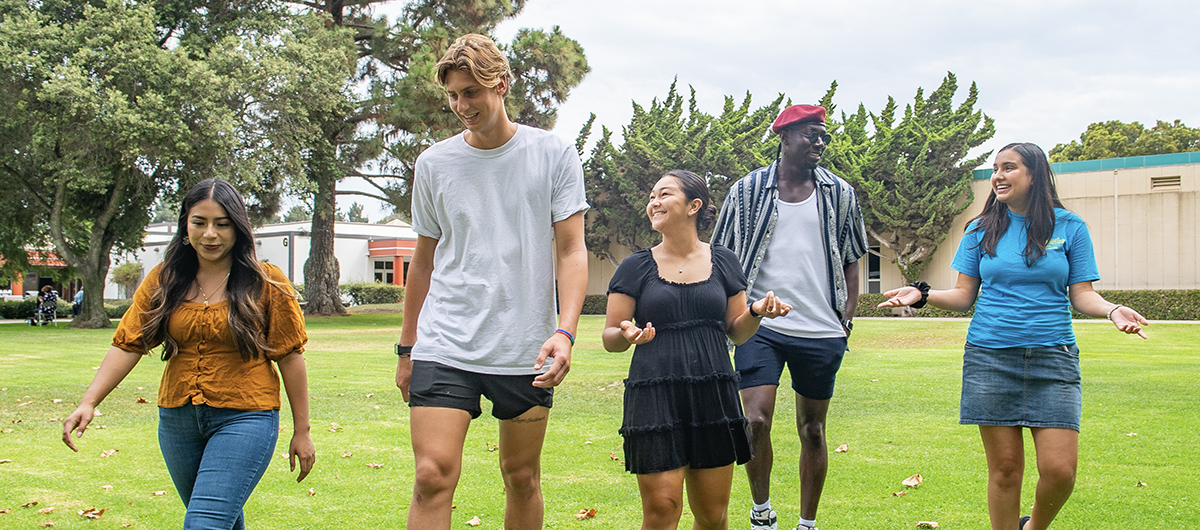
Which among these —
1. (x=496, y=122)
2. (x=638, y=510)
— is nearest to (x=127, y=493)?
(x=638, y=510)

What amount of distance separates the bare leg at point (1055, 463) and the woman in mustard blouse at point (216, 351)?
3.03m

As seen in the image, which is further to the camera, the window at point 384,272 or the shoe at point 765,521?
the window at point 384,272

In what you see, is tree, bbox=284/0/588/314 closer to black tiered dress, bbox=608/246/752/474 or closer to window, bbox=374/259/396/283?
window, bbox=374/259/396/283

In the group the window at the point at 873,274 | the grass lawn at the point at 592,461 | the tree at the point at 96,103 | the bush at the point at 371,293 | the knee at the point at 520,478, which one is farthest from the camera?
the bush at the point at 371,293

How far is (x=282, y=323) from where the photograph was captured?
3525mm

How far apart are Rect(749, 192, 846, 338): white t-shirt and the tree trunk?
31404 millimetres

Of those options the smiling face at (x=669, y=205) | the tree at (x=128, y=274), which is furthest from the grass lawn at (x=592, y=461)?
the tree at (x=128, y=274)

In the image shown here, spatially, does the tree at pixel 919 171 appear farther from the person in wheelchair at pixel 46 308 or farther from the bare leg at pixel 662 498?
the bare leg at pixel 662 498

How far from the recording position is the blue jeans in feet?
10.3

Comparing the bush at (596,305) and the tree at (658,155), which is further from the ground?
the tree at (658,155)

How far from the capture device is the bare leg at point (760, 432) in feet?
15.1

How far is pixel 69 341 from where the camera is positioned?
22.0 metres

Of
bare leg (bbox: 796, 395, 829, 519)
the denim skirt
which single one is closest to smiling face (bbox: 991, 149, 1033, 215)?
the denim skirt

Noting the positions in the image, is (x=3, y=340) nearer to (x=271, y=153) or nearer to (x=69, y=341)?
(x=69, y=341)
